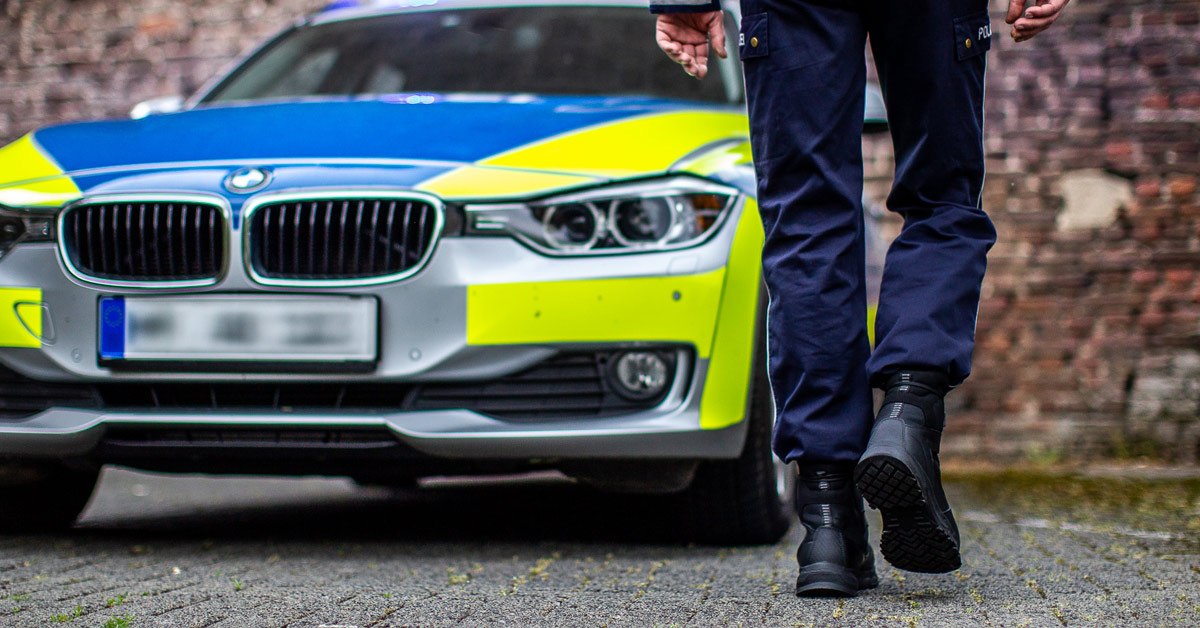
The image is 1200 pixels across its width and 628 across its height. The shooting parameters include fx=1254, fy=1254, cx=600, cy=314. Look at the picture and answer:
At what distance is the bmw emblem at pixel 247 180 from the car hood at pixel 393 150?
0.02 metres

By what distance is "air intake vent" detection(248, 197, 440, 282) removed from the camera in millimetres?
2270

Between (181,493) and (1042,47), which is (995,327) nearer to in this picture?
(1042,47)

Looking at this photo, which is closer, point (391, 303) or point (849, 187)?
point (849, 187)

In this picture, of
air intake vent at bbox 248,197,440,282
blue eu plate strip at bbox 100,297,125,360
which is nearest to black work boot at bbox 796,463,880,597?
air intake vent at bbox 248,197,440,282

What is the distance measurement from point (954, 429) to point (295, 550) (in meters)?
3.24

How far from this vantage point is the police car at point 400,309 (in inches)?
88.5

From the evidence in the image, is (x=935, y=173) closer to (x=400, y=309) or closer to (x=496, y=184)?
(x=496, y=184)

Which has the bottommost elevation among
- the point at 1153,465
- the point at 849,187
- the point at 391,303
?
the point at 1153,465

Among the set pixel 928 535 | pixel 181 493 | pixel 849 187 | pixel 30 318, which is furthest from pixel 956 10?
pixel 181 493

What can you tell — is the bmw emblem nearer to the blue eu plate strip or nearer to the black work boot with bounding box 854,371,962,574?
the blue eu plate strip

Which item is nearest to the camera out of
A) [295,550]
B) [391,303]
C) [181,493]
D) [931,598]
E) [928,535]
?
[928,535]

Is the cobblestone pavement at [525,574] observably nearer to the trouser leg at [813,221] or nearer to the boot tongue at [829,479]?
the boot tongue at [829,479]

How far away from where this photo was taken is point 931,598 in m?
1.83

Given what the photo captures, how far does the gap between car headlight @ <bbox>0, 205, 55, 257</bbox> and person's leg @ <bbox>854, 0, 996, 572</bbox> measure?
1558 millimetres
